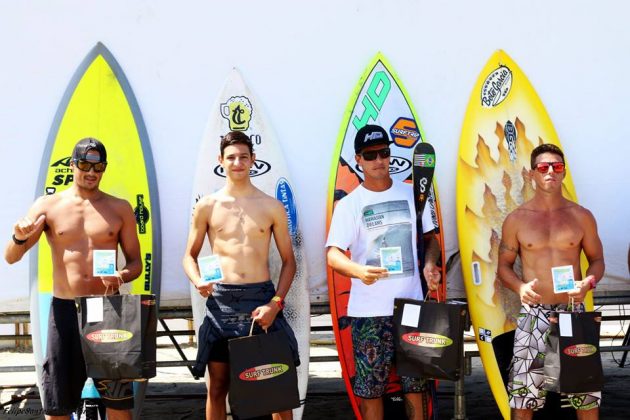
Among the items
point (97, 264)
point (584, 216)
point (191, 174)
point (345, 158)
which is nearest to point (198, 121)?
point (191, 174)

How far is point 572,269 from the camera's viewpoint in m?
3.26

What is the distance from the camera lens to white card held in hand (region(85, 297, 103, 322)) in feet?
10.6

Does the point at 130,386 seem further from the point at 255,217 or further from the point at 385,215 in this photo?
the point at 385,215

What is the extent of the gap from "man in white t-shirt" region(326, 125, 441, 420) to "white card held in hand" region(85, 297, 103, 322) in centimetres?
103

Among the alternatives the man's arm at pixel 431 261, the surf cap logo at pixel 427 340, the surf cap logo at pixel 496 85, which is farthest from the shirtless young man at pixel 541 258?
the surf cap logo at pixel 496 85

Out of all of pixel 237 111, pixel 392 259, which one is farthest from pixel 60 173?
pixel 392 259

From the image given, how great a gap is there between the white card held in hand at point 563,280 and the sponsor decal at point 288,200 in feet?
4.63

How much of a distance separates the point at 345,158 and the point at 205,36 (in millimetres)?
1024

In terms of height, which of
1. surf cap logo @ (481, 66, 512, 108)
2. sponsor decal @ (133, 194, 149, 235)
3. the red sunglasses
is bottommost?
sponsor decal @ (133, 194, 149, 235)

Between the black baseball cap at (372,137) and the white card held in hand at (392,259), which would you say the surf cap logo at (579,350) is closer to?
the white card held in hand at (392,259)

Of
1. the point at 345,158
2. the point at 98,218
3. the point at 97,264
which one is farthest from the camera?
the point at 345,158

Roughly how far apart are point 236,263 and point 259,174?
88cm

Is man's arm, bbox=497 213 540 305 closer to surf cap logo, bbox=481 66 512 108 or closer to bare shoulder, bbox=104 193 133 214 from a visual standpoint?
surf cap logo, bbox=481 66 512 108

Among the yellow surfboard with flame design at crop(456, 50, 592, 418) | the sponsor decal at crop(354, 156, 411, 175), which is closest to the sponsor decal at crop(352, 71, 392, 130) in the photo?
the sponsor decal at crop(354, 156, 411, 175)
